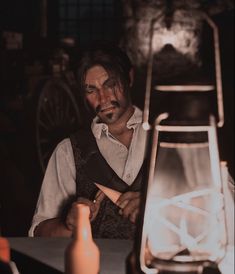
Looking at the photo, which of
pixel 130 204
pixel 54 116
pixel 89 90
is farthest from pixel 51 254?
pixel 54 116

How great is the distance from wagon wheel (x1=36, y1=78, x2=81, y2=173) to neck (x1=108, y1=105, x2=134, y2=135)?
2.97 m

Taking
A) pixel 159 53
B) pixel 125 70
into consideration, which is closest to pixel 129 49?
pixel 159 53

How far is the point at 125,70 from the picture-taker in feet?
10.2

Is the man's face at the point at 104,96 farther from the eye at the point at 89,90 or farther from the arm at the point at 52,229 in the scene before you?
the arm at the point at 52,229

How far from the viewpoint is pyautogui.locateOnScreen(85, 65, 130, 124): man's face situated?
2881 mm

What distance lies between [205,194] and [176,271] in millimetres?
177

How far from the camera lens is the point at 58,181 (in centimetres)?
277

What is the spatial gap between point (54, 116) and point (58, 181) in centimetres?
352

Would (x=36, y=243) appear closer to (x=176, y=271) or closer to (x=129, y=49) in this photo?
(x=176, y=271)

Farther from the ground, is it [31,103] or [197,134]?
[197,134]

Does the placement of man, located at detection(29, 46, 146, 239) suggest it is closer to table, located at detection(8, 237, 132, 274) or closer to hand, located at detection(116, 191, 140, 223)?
hand, located at detection(116, 191, 140, 223)

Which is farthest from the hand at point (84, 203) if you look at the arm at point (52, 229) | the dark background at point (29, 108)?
the dark background at point (29, 108)

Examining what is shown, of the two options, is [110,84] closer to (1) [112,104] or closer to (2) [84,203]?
(1) [112,104]

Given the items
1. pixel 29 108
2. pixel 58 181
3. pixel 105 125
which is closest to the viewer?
pixel 58 181
